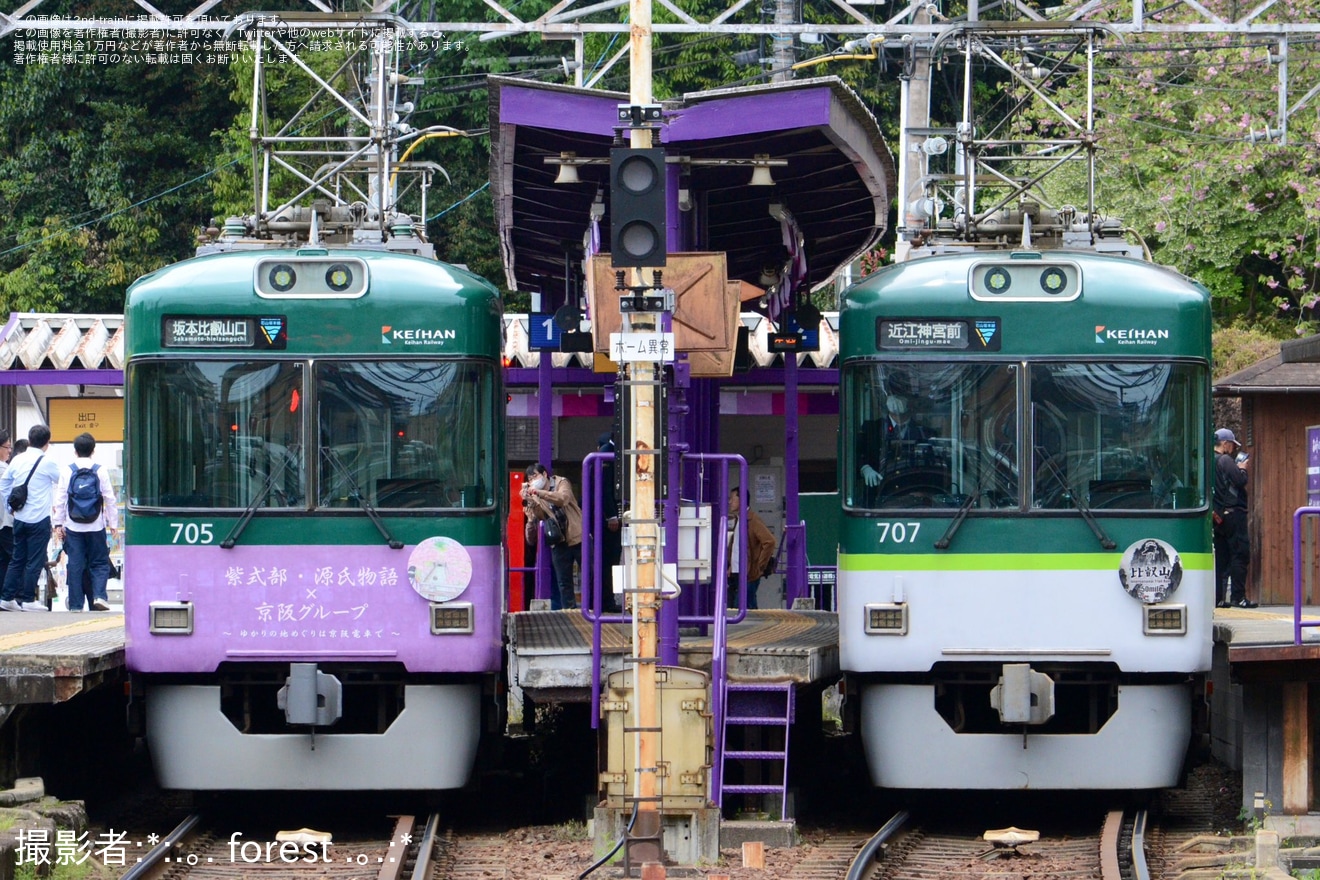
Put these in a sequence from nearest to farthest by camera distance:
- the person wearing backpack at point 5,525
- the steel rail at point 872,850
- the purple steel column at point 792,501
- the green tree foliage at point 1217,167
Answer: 1. the steel rail at point 872,850
2. the purple steel column at point 792,501
3. the person wearing backpack at point 5,525
4. the green tree foliage at point 1217,167

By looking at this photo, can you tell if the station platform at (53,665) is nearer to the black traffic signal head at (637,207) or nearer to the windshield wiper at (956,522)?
the black traffic signal head at (637,207)

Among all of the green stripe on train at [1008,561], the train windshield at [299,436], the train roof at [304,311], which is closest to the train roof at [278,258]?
the train roof at [304,311]

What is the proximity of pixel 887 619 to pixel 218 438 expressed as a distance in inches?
151

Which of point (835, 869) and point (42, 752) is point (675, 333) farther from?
point (42, 752)

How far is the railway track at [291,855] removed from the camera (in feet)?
30.7

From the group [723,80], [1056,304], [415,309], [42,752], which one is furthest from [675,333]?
[723,80]

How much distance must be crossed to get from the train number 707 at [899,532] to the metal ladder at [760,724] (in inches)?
39.0

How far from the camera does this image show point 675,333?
10422 mm

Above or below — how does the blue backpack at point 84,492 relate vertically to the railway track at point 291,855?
above

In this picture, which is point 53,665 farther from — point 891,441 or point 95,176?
point 95,176

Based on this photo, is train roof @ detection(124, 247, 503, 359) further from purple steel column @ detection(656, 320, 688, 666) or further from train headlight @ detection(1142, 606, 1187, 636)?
train headlight @ detection(1142, 606, 1187, 636)

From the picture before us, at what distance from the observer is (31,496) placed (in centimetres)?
1512

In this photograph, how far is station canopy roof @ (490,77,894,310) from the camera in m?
10.4

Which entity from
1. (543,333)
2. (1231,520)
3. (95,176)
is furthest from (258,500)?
(95,176)
